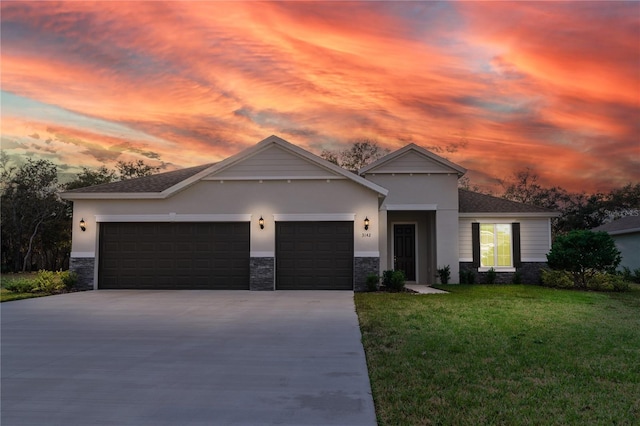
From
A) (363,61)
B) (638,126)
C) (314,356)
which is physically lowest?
(314,356)

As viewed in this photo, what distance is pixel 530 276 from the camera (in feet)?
58.7

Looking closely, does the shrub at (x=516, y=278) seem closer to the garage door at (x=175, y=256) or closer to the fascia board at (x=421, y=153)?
the fascia board at (x=421, y=153)

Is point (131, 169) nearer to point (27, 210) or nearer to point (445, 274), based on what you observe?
point (27, 210)

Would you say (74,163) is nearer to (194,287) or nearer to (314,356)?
(194,287)

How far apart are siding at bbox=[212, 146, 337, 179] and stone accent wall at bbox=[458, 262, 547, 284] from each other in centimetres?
799

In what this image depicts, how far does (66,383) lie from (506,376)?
4957 mm

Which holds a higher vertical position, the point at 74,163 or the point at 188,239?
the point at 74,163

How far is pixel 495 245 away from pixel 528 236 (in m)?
1.42

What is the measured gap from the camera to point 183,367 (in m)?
5.49

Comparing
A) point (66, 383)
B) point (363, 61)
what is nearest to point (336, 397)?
point (66, 383)

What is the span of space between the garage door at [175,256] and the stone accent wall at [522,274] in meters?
9.07

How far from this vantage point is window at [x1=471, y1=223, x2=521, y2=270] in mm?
17891

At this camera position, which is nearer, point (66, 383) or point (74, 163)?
point (66, 383)

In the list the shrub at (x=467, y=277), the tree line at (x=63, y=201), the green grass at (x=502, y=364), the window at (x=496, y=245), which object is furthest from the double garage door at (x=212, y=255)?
the tree line at (x=63, y=201)
